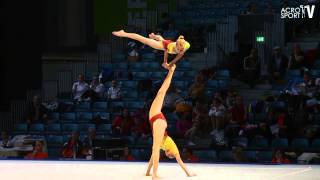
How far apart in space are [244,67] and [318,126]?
8.88ft

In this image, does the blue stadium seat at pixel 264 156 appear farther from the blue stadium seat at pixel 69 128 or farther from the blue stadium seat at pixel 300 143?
the blue stadium seat at pixel 69 128

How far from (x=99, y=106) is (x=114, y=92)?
0.48 metres

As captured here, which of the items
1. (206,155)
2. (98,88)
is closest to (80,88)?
(98,88)

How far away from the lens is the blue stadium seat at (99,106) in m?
14.4

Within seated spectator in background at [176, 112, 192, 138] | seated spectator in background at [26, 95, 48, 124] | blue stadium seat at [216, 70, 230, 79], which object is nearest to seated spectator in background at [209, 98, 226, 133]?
seated spectator in background at [176, 112, 192, 138]

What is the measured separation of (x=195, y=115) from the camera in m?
12.7

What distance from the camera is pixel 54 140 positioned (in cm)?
1367

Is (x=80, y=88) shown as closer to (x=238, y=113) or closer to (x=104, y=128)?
(x=104, y=128)

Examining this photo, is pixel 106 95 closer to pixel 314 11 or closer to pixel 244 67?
pixel 244 67

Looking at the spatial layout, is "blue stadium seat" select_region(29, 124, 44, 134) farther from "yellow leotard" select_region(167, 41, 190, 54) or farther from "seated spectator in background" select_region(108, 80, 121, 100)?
"yellow leotard" select_region(167, 41, 190, 54)

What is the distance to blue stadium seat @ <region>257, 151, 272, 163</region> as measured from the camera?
1117 cm

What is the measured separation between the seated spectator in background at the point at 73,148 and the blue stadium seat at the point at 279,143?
3759 millimetres

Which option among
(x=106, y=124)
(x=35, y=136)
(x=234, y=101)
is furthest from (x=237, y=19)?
(x=35, y=136)

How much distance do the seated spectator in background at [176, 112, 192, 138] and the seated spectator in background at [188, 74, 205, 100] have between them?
27.8 inches
